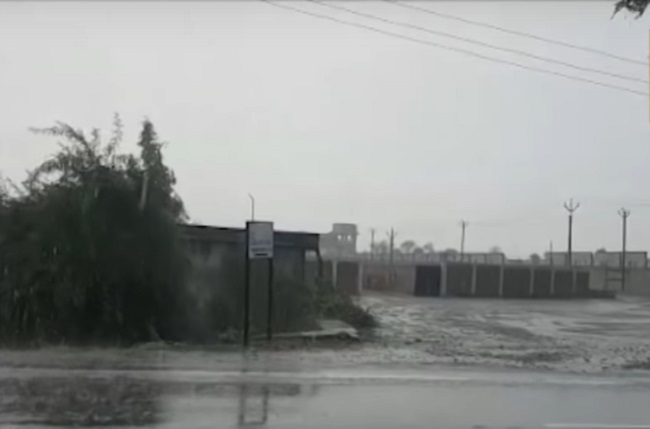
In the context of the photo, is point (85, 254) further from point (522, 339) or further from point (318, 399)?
point (522, 339)

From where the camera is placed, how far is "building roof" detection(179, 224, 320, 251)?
66.2ft

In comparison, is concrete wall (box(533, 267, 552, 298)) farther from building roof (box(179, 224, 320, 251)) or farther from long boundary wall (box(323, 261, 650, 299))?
building roof (box(179, 224, 320, 251))

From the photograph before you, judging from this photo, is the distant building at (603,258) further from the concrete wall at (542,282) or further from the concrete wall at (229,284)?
the concrete wall at (229,284)

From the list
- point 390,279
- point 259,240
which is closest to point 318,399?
point 259,240

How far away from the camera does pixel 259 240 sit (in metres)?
16.9

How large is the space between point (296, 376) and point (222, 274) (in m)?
7.84

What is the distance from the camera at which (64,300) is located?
55.3ft

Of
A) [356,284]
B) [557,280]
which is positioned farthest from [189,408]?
[557,280]

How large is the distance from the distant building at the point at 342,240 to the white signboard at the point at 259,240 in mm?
59351

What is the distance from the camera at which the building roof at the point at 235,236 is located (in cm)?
2017

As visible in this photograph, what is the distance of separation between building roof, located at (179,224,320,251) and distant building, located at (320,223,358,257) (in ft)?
166

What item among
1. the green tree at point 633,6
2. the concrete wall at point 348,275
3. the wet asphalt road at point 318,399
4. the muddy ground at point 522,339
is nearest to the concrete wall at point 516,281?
the concrete wall at point 348,275

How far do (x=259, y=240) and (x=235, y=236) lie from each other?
4847 millimetres

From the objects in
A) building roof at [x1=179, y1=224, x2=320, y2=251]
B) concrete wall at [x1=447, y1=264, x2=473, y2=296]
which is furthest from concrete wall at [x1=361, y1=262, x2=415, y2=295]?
building roof at [x1=179, y1=224, x2=320, y2=251]
